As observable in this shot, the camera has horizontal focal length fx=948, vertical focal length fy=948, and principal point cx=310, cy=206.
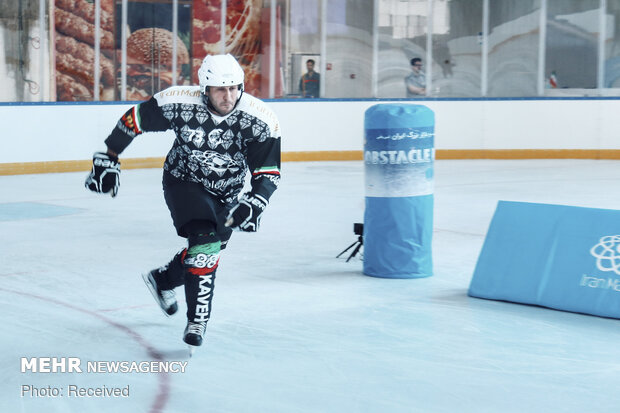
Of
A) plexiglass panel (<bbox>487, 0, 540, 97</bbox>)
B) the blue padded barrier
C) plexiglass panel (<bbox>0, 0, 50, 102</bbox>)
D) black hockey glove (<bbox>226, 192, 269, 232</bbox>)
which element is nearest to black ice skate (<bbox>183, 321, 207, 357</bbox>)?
black hockey glove (<bbox>226, 192, 269, 232</bbox>)

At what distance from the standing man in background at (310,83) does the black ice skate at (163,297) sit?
39.8 feet

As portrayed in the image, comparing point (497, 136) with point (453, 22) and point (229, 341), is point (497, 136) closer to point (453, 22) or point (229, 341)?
point (453, 22)

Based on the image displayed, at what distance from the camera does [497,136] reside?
56.5ft

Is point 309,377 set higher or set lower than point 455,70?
lower

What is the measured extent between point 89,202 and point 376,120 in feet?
16.8

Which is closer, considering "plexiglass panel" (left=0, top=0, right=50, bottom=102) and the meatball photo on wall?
"plexiglass panel" (left=0, top=0, right=50, bottom=102)

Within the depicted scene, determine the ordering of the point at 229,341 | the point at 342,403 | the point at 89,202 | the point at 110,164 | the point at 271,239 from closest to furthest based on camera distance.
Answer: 1. the point at 342,403
2. the point at 110,164
3. the point at 229,341
4. the point at 271,239
5. the point at 89,202

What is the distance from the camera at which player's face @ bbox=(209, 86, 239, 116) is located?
4.12 metres

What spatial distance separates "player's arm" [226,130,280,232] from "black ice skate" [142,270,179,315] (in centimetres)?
86

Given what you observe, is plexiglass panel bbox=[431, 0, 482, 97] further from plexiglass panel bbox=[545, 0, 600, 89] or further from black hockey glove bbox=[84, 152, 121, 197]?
black hockey glove bbox=[84, 152, 121, 197]

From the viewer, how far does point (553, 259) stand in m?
5.27

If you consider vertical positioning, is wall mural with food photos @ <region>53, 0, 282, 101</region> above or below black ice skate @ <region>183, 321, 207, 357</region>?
above

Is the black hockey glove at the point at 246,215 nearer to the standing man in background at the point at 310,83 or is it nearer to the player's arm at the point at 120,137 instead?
the player's arm at the point at 120,137

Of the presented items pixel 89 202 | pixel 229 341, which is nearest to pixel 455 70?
pixel 89 202
